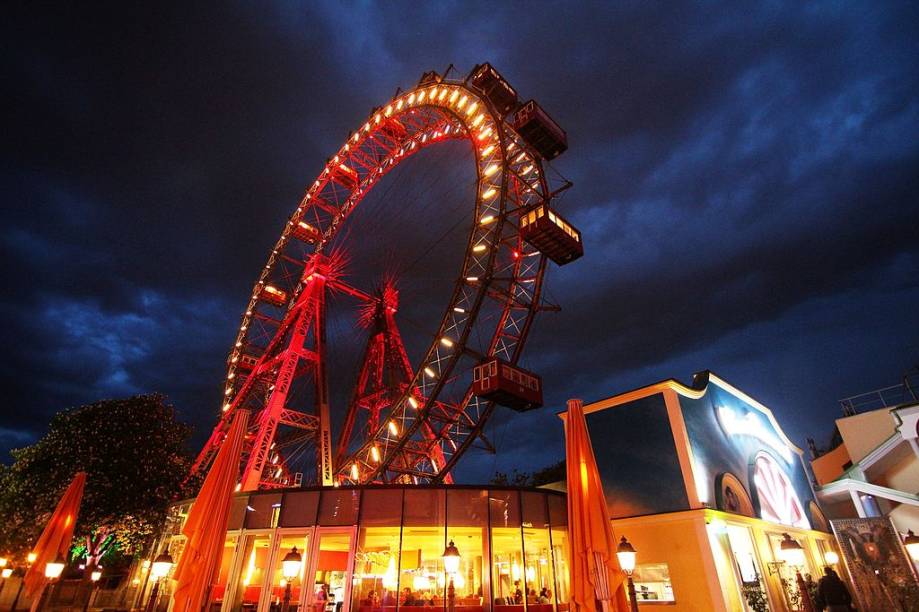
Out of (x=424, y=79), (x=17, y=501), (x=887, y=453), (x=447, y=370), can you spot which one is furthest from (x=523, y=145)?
(x=17, y=501)

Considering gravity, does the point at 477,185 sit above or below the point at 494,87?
below

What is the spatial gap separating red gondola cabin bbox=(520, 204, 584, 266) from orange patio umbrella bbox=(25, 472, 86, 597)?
18.8 metres

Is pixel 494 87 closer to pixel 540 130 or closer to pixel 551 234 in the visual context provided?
pixel 540 130

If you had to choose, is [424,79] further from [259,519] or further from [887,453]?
[887,453]

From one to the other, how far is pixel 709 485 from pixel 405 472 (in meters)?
14.0

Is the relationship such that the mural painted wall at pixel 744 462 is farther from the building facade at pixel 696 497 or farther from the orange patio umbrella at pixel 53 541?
the orange patio umbrella at pixel 53 541

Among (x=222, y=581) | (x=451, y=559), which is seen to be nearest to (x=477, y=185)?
(x=451, y=559)

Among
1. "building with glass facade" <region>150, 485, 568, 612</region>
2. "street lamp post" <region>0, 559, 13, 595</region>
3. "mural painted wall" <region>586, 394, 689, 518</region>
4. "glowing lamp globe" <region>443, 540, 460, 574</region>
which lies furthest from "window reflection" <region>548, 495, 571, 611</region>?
"street lamp post" <region>0, 559, 13, 595</region>

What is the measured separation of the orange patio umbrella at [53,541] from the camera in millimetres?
12391

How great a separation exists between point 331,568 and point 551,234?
57.7ft

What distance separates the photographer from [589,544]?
875cm

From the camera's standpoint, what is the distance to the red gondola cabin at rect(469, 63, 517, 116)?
81.8 feet

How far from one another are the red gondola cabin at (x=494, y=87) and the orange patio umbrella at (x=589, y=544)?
2023 centimetres

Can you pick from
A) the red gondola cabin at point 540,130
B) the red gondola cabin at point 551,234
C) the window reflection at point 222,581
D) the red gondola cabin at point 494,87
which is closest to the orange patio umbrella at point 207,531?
the window reflection at point 222,581
